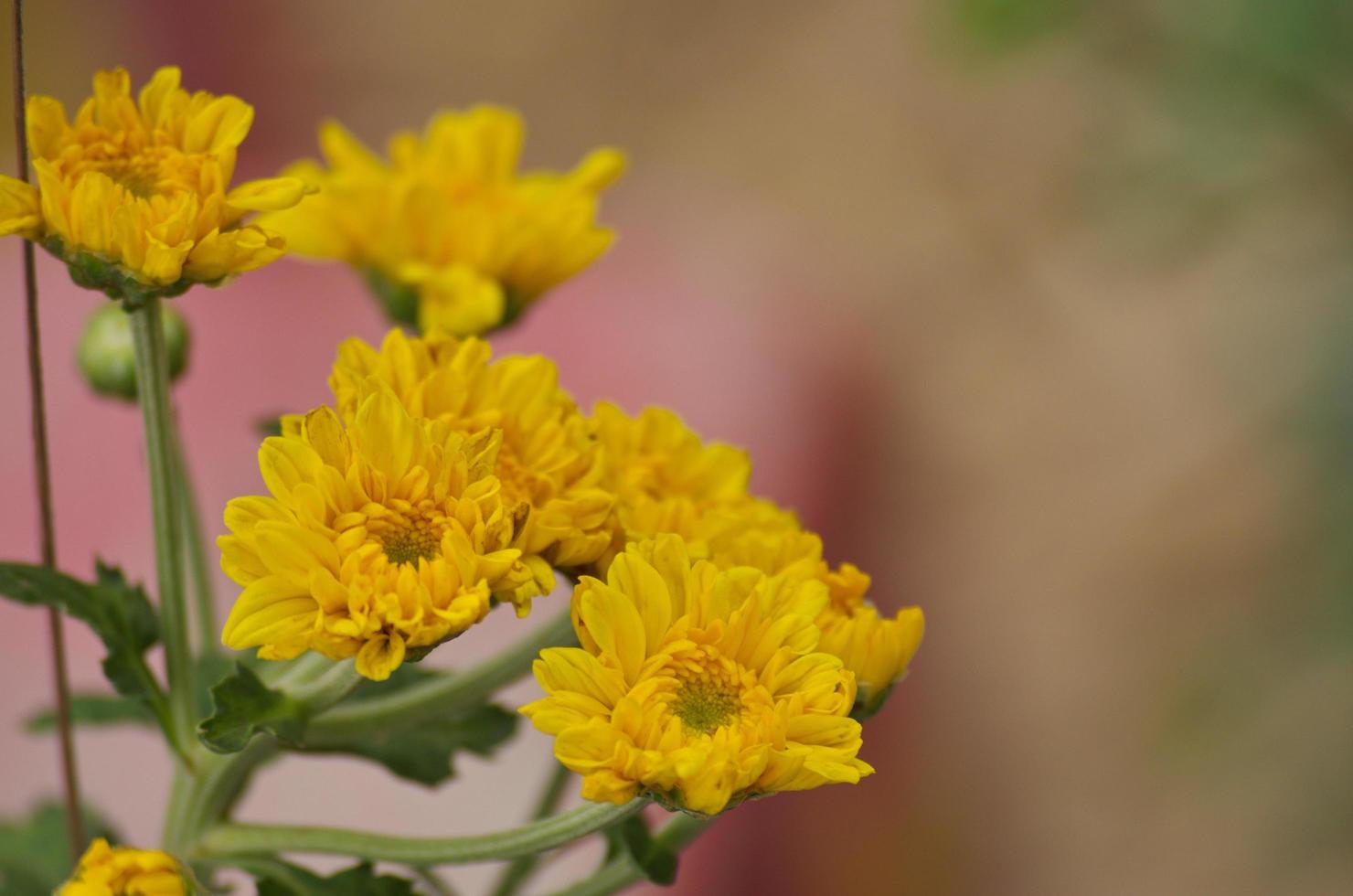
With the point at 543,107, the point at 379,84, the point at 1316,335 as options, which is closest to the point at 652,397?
the point at 543,107

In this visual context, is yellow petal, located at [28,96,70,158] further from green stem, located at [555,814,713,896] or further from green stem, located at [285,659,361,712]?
green stem, located at [555,814,713,896]

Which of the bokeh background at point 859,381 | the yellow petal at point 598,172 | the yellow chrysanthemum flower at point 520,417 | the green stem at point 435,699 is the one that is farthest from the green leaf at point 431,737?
the bokeh background at point 859,381

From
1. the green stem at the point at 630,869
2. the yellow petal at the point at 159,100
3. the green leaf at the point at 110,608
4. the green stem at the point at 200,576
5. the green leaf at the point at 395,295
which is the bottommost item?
the green stem at the point at 630,869

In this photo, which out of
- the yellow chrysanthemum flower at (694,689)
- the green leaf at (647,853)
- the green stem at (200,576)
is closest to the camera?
the yellow chrysanthemum flower at (694,689)

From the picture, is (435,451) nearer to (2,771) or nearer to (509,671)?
(509,671)

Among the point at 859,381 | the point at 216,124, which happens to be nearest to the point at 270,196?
the point at 216,124

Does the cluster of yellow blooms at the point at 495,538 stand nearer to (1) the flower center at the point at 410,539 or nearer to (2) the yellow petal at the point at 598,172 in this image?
(1) the flower center at the point at 410,539

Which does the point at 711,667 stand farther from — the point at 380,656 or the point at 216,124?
the point at 216,124
